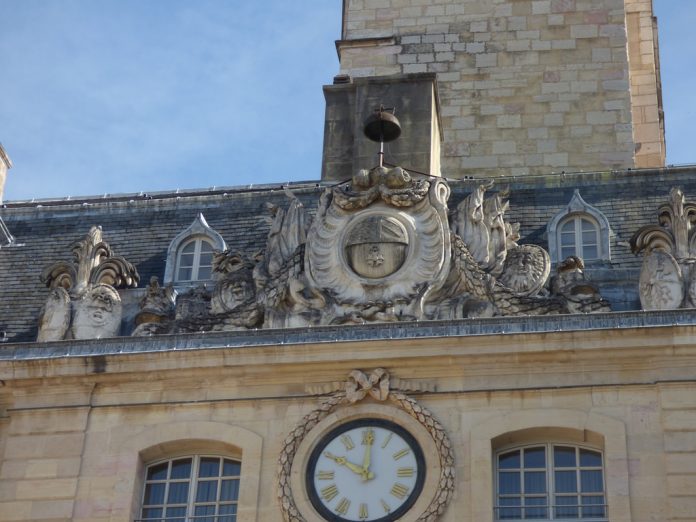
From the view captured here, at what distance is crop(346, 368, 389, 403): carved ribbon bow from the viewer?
19.7 m

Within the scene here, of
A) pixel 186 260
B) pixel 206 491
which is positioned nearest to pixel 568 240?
pixel 186 260

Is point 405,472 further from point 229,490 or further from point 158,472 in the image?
point 158,472

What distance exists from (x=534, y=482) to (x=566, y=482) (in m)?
0.34

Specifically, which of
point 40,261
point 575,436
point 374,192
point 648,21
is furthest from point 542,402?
point 648,21

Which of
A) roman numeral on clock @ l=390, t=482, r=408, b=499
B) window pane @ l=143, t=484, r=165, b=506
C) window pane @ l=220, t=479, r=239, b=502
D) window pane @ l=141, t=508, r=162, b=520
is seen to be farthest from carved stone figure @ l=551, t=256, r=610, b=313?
window pane @ l=141, t=508, r=162, b=520

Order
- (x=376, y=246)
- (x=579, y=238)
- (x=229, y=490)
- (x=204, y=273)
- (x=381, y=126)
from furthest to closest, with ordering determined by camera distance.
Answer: (x=381, y=126) → (x=204, y=273) → (x=579, y=238) → (x=376, y=246) → (x=229, y=490)

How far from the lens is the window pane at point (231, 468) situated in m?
20.0

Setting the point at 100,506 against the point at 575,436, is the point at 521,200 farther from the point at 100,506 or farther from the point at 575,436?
the point at 100,506

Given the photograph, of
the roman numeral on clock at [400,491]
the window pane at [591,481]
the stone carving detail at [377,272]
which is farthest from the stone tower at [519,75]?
the roman numeral on clock at [400,491]

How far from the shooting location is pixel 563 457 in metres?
19.4

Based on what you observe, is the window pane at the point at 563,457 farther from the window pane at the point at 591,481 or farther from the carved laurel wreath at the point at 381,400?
the carved laurel wreath at the point at 381,400

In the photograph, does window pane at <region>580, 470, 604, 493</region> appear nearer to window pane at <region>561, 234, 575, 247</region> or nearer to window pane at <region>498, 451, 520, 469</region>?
window pane at <region>498, 451, 520, 469</region>

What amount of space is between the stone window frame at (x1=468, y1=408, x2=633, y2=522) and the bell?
542 centimetres

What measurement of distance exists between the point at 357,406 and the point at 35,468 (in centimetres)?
369
